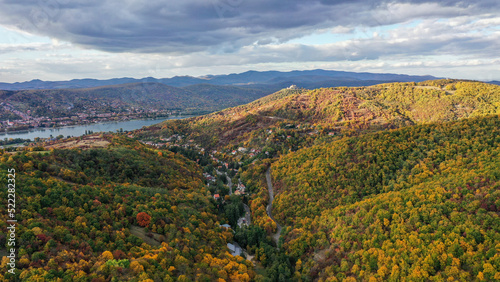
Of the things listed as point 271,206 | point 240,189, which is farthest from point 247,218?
point 240,189

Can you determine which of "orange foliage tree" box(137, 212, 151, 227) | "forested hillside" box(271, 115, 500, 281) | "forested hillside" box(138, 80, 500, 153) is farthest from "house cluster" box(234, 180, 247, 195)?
"orange foliage tree" box(137, 212, 151, 227)

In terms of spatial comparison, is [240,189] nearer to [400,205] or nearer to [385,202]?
[385,202]

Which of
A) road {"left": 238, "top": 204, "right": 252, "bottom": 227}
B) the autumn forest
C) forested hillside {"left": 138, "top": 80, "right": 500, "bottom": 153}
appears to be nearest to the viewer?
the autumn forest

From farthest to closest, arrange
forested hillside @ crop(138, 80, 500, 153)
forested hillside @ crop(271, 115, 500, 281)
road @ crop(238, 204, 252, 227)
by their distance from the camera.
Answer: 1. forested hillside @ crop(138, 80, 500, 153)
2. road @ crop(238, 204, 252, 227)
3. forested hillside @ crop(271, 115, 500, 281)

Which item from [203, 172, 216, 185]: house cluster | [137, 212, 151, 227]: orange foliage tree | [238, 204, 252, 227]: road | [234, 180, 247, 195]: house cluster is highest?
[137, 212, 151, 227]: orange foliage tree

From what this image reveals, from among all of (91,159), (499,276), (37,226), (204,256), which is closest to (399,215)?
(499,276)

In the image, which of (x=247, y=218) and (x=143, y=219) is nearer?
(x=143, y=219)

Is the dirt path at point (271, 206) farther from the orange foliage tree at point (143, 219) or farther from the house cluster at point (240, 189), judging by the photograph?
the orange foliage tree at point (143, 219)

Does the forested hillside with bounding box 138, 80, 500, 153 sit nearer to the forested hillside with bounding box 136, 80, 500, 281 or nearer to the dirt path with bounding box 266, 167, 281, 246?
the forested hillside with bounding box 136, 80, 500, 281

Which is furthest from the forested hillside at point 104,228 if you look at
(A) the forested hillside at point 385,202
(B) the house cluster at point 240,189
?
(B) the house cluster at point 240,189
